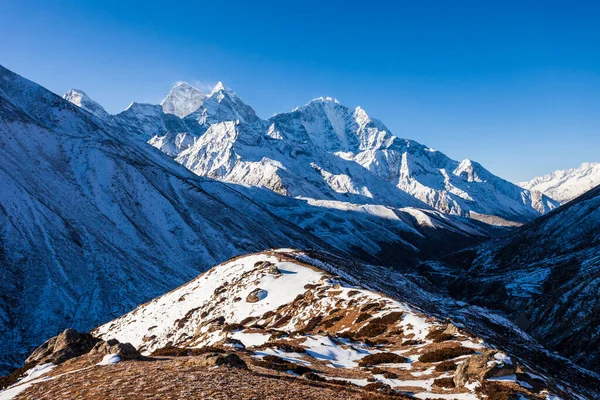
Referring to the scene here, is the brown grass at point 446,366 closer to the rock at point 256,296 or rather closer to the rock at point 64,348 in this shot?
the rock at point 64,348

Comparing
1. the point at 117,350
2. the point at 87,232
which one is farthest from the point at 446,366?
the point at 87,232

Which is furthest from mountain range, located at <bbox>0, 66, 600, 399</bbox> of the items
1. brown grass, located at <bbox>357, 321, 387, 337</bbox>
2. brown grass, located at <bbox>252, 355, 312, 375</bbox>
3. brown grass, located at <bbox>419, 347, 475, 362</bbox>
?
brown grass, located at <bbox>252, 355, 312, 375</bbox>

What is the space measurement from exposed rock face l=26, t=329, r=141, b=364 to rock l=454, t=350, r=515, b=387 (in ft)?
62.5

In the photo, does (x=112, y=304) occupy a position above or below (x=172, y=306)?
below

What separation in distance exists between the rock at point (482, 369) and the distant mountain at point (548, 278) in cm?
5410

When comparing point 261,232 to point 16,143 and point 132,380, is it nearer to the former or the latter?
point 16,143

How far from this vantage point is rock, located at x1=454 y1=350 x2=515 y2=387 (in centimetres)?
2166

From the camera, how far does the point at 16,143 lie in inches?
5935

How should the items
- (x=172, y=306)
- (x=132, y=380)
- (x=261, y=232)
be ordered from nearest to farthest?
(x=132, y=380) → (x=172, y=306) → (x=261, y=232)

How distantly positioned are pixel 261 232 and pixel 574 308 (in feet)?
445

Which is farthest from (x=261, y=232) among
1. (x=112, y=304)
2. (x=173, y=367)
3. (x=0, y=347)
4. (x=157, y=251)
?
→ (x=173, y=367)

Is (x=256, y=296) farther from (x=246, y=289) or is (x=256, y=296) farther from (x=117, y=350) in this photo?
(x=117, y=350)

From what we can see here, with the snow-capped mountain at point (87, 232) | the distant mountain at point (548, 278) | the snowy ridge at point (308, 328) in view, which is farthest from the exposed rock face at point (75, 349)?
the distant mountain at point (548, 278)

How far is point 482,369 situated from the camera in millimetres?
22016
